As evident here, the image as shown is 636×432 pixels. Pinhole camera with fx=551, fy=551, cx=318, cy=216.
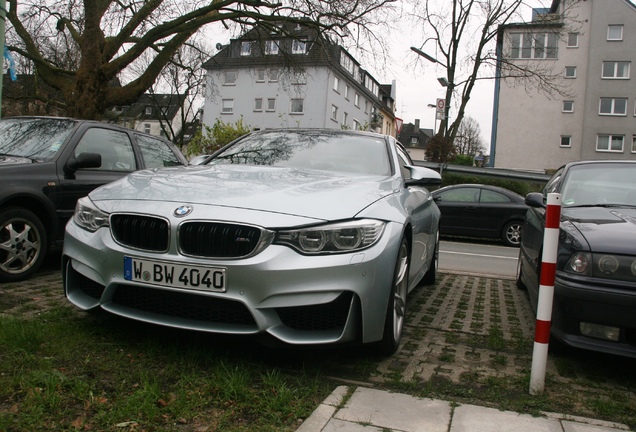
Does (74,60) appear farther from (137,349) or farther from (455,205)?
(137,349)

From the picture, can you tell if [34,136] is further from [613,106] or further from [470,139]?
[470,139]

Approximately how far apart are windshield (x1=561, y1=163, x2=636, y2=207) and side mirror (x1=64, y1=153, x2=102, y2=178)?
4.27 m

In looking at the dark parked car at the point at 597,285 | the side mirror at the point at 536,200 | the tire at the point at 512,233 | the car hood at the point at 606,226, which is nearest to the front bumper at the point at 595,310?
the dark parked car at the point at 597,285

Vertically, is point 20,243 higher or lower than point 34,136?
lower

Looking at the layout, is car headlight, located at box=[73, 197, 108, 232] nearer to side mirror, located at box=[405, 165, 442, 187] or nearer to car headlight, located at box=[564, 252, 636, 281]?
side mirror, located at box=[405, 165, 442, 187]

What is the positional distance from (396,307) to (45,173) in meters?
3.59

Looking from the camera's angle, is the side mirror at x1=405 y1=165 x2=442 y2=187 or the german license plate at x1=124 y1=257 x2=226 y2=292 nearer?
the german license plate at x1=124 y1=257 x2=226 y2=292

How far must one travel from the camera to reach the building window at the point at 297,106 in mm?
47688

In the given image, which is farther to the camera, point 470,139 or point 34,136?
point 470,139

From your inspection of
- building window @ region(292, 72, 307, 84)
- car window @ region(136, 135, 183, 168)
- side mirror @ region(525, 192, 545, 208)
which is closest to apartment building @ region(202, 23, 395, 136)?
building window @ region(292, 72, 307, 84)

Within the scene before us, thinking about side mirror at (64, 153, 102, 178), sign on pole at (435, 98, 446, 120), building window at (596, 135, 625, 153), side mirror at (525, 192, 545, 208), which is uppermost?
building window at (596, 135, 625, 153)

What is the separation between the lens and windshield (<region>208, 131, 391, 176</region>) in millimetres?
4410

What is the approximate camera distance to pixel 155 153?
6801 millimetres

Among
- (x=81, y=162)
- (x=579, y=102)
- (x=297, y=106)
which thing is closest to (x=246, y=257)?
(x=81, y=162)
